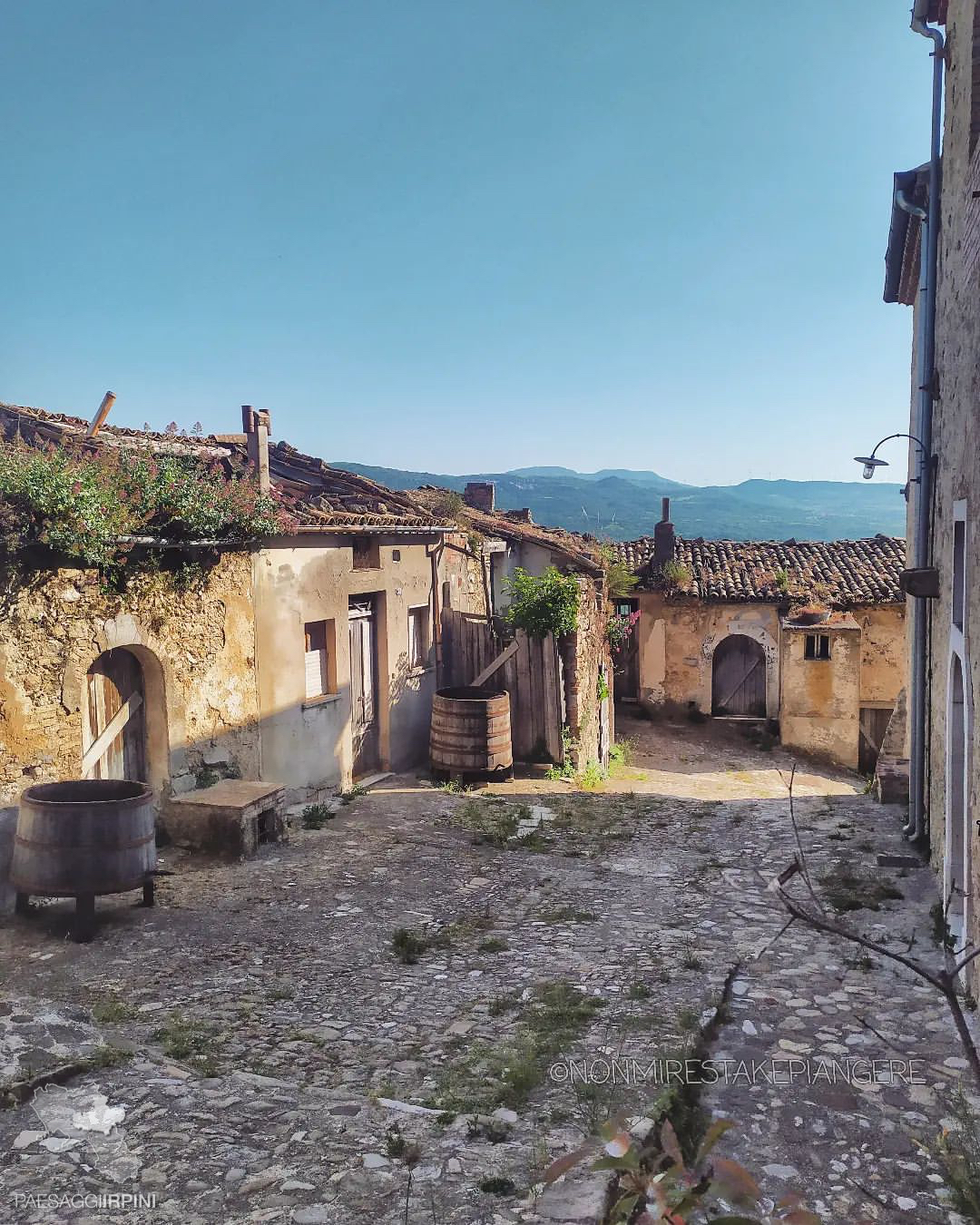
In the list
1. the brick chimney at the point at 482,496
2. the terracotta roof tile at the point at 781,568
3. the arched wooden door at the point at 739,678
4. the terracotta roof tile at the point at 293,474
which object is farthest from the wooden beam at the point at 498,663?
the arched wooden door at the point at 739,678

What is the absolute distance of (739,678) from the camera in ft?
66.4

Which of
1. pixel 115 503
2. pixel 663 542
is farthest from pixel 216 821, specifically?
pixel 663 542

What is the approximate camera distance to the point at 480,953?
6039 millimetres

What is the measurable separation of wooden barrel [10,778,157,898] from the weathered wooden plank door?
53.0 ft

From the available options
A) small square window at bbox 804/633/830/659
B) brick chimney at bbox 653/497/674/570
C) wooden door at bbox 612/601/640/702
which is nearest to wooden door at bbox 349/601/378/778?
wooden door at bbox 612/601/640/702

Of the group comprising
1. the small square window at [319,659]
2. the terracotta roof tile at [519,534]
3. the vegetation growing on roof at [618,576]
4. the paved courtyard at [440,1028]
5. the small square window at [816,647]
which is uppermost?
the terracotta roof tile at [519,534]

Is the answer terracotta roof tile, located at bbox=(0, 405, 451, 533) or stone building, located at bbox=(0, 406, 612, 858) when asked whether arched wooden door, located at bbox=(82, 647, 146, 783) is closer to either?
stone building, located at bbox=(0, 406, 612, 858)

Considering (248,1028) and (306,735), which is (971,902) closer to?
(248,1028)

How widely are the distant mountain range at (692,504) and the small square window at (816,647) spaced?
15.7 ft

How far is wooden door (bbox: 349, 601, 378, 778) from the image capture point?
10.8 meters

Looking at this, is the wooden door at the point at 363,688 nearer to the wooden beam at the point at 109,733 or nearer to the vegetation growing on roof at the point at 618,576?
the wooden beam at the point at 109,733

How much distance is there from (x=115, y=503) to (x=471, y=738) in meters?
4.96

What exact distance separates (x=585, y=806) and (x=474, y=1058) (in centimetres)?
593

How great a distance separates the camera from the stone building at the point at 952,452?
514 centimetres
